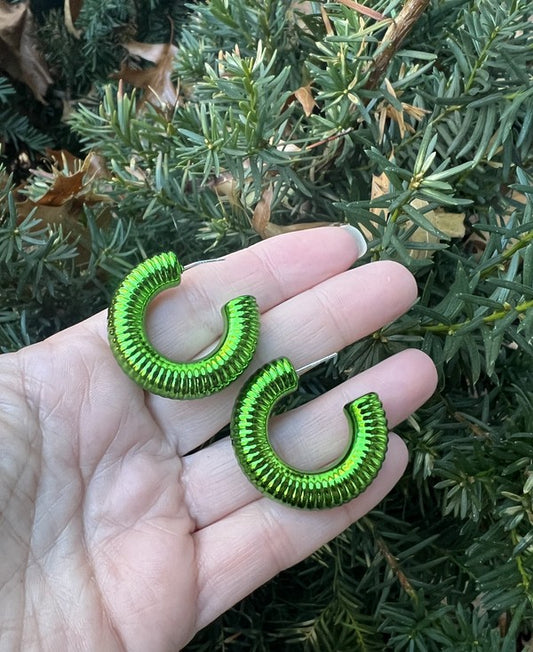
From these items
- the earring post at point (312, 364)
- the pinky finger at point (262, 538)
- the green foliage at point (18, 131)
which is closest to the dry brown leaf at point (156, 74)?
the green foliage at point (18, 131)

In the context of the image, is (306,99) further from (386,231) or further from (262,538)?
(262,538)

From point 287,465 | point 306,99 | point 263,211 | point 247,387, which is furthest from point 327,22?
point 287,465

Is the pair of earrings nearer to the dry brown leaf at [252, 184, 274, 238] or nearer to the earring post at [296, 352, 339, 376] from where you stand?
the earring post at [296, 352, 339, 376]

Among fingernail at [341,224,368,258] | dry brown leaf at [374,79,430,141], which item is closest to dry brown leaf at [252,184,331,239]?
fingernail at [341,224,368,258]

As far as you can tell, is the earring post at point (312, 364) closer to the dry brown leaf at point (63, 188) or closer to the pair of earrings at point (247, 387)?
the pair of earrings at point (247, 387)

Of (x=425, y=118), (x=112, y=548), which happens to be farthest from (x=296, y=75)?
(x=112, y=548)

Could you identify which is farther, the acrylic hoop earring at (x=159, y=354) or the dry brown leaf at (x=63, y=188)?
the dry brown leaf at (x=63, y=188)
